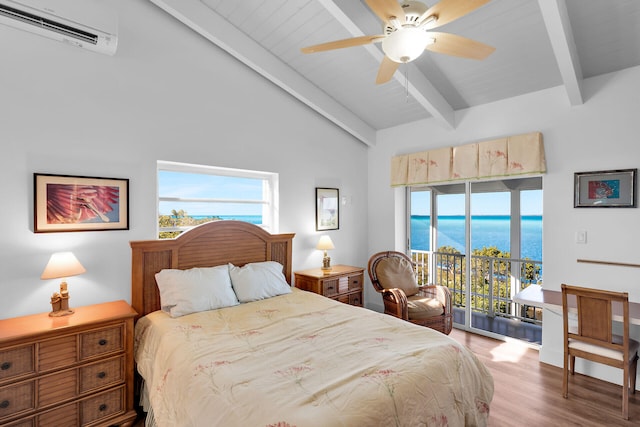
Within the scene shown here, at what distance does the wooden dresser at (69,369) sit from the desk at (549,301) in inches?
128

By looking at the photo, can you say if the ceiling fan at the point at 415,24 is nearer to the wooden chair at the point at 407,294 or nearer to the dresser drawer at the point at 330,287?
the wooden chair at the point at 407,294

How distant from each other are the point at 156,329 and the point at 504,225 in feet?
12.4

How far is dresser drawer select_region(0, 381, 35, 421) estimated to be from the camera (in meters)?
1.83

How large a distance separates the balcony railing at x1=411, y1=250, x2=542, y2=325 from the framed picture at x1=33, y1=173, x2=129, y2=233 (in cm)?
371

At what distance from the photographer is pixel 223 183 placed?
3.46 m

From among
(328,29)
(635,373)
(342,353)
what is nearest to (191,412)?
(342,353)

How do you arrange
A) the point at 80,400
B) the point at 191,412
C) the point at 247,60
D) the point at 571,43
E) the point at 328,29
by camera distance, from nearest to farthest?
the point at 191,412 → the point at 80,400 → the point at 571,43 → the point at 328,29 → the point at 247,60

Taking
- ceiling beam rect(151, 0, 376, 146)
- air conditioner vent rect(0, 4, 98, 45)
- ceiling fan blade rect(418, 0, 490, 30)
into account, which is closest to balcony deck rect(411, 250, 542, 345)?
ceiling beam rect(151, 0, 376, 146)

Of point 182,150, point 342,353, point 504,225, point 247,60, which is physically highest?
point 247,60

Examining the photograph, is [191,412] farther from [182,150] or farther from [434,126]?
[434,126]

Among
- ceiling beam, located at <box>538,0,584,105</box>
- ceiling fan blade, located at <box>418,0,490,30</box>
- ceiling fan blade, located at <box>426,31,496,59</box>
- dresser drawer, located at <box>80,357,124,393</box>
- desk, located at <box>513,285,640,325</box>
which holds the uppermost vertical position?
ceiling beam, located at <box>538,0,584,105</box>

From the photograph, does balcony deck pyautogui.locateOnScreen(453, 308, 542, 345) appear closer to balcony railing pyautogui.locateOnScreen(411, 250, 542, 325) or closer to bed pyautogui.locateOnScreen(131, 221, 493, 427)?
balcony railing pyautogui.locateOnScreen(411, 250, 542, 325)

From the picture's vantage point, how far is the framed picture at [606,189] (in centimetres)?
279

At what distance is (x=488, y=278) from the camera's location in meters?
4.09
